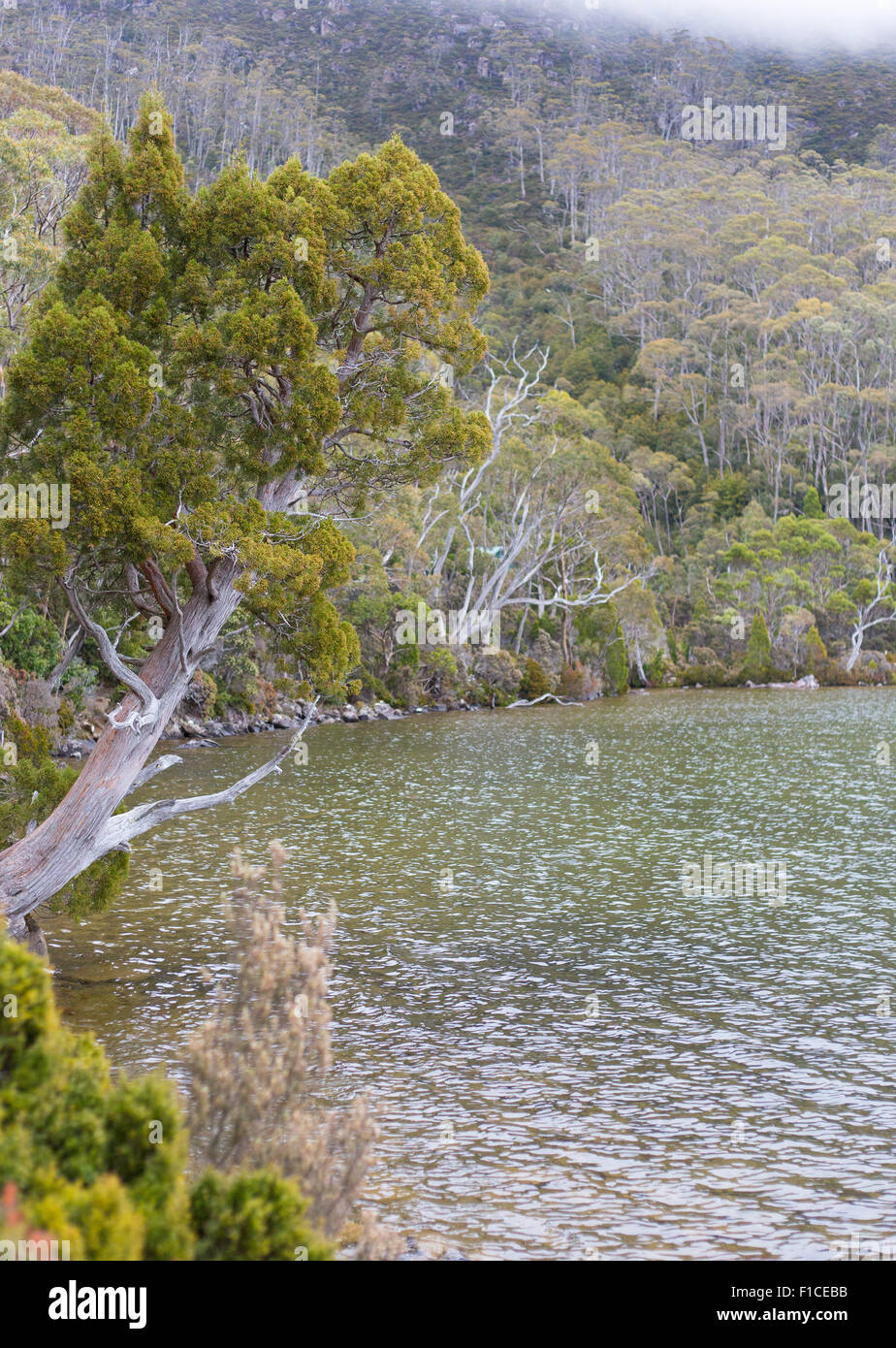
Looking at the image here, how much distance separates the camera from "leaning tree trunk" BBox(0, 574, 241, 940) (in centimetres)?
937

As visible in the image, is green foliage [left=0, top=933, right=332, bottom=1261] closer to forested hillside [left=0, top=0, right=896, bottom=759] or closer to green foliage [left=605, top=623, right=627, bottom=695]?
forested hillside [left=0, top=0, right=896, bottom=759]

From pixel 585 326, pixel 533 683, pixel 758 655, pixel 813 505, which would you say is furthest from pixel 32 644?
pixel 585 326

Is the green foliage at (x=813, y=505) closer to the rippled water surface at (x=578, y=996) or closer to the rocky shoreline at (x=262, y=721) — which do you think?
the rocky shoreline at (x=262, y=721)

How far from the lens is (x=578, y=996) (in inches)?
404

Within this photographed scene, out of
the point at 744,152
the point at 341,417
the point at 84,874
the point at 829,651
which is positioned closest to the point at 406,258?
the point at 341,417

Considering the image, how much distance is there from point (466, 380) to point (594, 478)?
20.8 meters

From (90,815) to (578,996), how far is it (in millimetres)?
4637

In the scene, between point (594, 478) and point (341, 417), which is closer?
point (341, 417)

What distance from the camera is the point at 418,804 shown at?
21125mm

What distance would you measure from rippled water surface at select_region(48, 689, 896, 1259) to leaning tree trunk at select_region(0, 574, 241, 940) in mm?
1177

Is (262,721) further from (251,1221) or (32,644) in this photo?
(251,1221)
